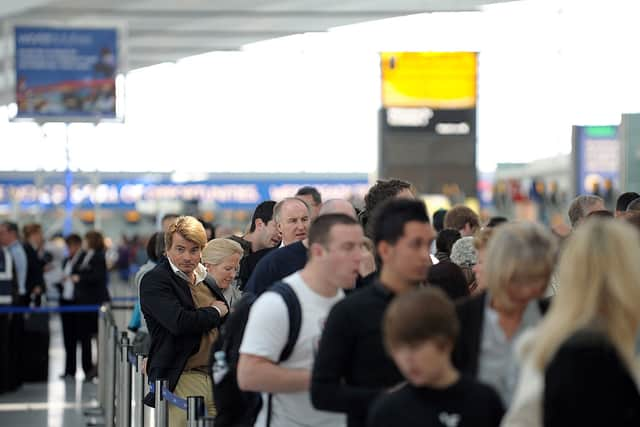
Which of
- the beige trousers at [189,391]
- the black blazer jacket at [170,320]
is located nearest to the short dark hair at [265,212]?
the black blazer jacket at [170,320]

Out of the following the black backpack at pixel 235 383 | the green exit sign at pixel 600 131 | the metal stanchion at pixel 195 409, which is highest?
the green exit sign at pixel 600 131

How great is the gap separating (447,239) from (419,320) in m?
5.46

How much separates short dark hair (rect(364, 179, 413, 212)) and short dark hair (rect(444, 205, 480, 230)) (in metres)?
2.82

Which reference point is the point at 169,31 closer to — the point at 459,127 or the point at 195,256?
the point at 459,127

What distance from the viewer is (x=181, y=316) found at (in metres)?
7.64

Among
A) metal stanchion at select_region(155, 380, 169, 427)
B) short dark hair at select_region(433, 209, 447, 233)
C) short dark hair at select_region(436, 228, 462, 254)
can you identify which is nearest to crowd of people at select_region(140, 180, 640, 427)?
metal stanchion at select_region(155, 380, 169, 427)

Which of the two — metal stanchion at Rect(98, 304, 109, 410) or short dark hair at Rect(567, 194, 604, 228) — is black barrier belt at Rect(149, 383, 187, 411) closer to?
short dark hair at Rect(567, 194, 604, 228)

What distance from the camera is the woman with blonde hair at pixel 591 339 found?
11.3ft

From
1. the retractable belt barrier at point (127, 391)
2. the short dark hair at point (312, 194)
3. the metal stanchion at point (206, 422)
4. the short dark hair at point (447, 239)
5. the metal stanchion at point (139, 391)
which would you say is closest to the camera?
the metal stanchion at point (206, 422)

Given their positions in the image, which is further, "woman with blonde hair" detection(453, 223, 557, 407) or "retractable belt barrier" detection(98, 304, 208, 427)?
"retractable belt barrier" detection(98, 304, 208, 427)

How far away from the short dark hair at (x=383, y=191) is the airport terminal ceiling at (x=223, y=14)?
73.3 feet

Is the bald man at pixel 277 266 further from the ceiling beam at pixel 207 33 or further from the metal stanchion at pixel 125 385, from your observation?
the ceiling beam at pixel 207 33

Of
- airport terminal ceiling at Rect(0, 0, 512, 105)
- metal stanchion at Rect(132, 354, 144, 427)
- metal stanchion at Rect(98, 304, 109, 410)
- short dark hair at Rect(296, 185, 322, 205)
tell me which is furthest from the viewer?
airport terminal ceiling at Rect(0, 0, 512, 105)

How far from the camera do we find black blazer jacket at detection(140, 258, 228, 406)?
7668 millimetres
